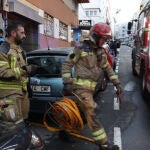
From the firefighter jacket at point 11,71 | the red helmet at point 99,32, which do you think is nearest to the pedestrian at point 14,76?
the firefighter jacket at point 11,71

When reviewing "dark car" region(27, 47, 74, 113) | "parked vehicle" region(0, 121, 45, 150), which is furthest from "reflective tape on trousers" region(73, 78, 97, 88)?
"parked vehicle" region(0, 121, 45, 150)

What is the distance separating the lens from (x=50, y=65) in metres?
7.36

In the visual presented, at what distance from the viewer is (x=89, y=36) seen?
18.6ft

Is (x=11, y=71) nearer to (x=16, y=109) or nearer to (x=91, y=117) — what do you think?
(x=16, y=109)

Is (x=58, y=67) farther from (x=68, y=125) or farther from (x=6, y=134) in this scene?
(x=6, y=134)

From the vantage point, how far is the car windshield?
23.8 ft

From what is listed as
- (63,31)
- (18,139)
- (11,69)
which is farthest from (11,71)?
(63,31)

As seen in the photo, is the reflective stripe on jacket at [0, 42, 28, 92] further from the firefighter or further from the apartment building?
the apartment building

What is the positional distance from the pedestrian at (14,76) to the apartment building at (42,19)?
546 cm

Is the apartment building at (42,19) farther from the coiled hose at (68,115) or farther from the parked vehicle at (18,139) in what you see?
the parked vehicle at (18,139)

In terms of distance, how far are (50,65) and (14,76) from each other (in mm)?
2302

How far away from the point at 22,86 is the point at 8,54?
487 mm

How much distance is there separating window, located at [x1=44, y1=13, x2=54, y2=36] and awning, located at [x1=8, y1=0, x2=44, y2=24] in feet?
9.30

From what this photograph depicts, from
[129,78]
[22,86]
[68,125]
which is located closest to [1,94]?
[22,86]
